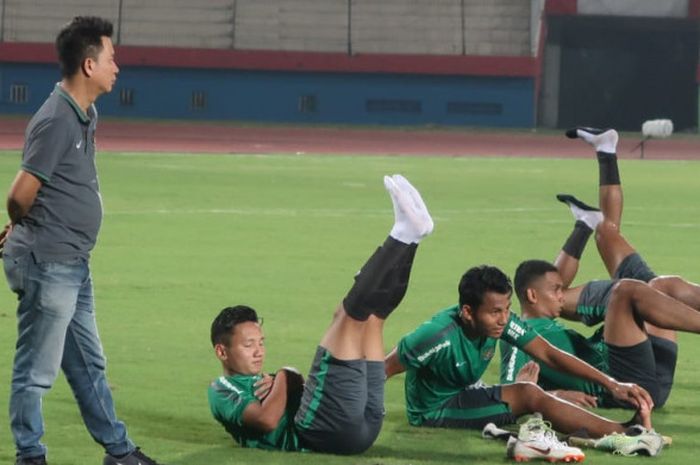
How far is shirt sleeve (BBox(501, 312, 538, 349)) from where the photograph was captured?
970 centimetres

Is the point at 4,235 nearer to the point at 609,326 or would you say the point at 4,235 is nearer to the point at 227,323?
the point at 227,323

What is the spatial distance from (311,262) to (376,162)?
53.1ft

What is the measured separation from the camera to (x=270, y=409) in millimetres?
8992

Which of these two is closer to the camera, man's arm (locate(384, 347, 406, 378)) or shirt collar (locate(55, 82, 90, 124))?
shirt collar (locate(55, 82, 90, 124))

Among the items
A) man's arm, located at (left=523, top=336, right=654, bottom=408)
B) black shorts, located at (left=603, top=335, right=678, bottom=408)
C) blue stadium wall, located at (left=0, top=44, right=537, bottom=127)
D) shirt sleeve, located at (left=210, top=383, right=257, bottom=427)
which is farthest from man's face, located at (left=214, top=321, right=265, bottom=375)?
blue stadium wall, located at (left=0, top=44, right=537, bottom=127)

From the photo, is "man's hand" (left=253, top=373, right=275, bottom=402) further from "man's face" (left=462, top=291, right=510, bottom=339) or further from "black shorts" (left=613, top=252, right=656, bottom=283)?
"black shorts" (left=613, top=252, right=656, bottom=283)

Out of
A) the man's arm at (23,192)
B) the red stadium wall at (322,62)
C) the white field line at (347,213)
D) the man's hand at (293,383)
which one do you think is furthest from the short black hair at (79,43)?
the red stadium wall at (322,62)

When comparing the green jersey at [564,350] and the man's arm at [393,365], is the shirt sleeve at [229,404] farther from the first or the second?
the green jersey at [564,350]

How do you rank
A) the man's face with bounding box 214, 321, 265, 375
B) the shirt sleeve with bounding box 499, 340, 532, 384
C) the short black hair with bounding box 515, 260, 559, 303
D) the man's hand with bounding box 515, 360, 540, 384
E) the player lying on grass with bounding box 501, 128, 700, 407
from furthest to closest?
the short black hair with bounding box 515, 260, 559, 303 < the shirt sleeve with bounding box 499, 340, 532, 384 < the man's hand with bounding box 515, 360, 540, 384 < the player lying on grass with bounding box 501, 128, 700, 407 < the man's face with bounding box 214, 321, 265, 375

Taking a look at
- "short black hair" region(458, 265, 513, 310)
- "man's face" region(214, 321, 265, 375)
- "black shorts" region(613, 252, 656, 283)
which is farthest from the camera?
"black shorts" region(613, 252, 656, 283)

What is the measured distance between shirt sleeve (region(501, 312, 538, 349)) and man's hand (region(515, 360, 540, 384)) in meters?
0.58

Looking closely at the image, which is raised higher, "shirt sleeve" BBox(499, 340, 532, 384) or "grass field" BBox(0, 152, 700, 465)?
"shirt sleeve" BBox(499, 340, 532, 384)

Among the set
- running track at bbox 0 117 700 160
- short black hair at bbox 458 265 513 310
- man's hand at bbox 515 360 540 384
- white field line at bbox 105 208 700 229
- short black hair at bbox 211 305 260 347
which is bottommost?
running track at bbox 0 117 700 160

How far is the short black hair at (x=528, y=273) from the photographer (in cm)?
1070
